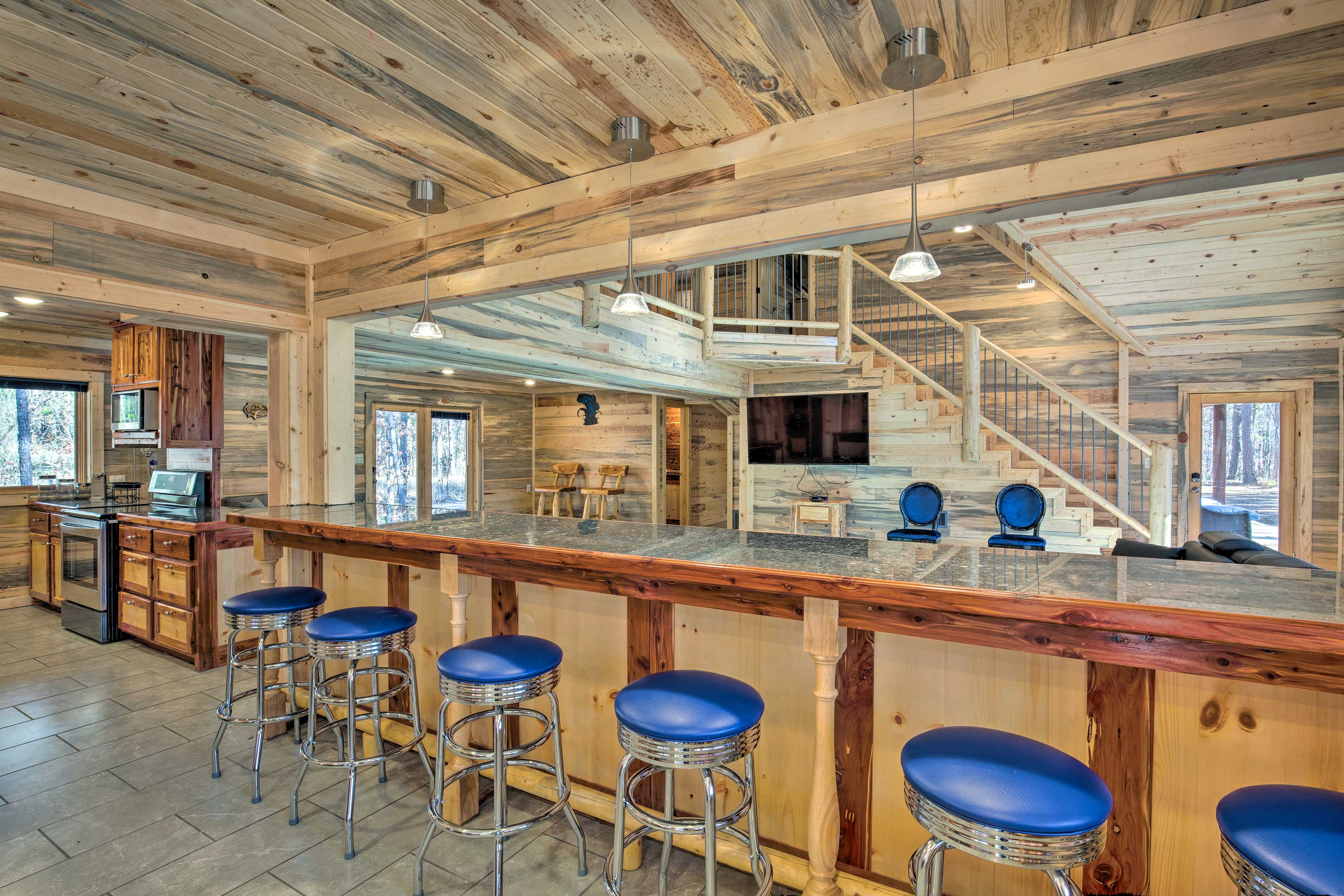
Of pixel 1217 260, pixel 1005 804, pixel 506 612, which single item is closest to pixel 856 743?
pixel 1005 804

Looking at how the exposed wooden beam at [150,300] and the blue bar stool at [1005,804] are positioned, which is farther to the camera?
the exposed wooden beam at [150,300]

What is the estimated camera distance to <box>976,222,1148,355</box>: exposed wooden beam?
5.20 meters

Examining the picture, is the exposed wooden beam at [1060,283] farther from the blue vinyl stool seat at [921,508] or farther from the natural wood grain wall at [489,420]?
the natural wood grain wall at [489,420]

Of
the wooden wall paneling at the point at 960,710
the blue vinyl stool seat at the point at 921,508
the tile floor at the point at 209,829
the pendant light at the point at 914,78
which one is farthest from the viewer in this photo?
the blue vinyl stool seat at the point at 921,508

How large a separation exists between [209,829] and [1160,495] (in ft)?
20.2

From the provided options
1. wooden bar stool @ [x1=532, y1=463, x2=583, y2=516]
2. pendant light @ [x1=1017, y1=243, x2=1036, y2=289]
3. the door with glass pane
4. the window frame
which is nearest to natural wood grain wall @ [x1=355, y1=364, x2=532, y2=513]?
the door with glass pane

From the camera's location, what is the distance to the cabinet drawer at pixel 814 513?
680cm

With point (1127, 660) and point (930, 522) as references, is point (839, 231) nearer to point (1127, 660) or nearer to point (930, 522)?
point (1127, 660)

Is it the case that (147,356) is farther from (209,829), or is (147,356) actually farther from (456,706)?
(456,706)

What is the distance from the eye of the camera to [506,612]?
258 centimetres

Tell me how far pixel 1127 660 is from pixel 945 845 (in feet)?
1.90

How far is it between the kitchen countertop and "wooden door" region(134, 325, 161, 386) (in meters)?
3.12

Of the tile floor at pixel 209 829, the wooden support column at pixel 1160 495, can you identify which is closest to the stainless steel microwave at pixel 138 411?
the tile floor at pixel 209 829

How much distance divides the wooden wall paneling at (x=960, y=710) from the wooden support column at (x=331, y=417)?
3204 millimetres
